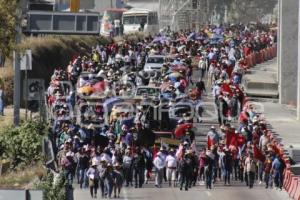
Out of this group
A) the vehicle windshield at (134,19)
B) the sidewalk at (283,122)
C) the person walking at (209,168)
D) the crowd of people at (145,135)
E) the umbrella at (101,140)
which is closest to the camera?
the crowd of people at (145,135)

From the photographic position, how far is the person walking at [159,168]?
30.2m

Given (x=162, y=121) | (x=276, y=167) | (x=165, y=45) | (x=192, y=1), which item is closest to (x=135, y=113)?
(x=162, y=121)

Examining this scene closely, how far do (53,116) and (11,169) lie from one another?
265 cm

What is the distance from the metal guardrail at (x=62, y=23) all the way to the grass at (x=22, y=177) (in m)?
10.9

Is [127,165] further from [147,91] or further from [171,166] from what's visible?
[147,91]

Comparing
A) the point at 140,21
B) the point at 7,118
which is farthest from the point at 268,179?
the point at 140,21

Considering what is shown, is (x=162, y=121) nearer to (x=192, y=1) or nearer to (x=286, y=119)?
(x=286, y=119)

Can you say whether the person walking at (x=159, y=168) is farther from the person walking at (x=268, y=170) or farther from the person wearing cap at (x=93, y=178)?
the person walking at (x=268, y=170)

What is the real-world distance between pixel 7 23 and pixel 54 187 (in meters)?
6.83

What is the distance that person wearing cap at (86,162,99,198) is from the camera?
28859 millimetres

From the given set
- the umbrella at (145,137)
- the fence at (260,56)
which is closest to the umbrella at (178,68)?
the umbrella at (145,137)

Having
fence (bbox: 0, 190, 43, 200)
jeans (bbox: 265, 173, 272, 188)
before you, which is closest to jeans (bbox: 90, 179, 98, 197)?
jeans (bbox: 265, 173, 272, 188)

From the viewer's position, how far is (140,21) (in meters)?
91.9

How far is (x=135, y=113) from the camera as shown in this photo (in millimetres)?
34750
